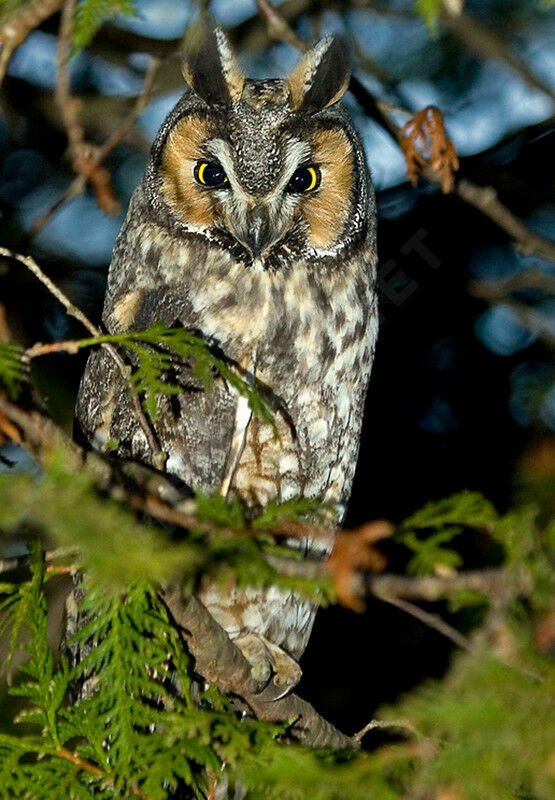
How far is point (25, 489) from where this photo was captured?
1122 mm

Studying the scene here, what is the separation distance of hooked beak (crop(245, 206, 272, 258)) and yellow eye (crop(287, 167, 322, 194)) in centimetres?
15

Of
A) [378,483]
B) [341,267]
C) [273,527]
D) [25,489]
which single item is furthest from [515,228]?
[25,489]

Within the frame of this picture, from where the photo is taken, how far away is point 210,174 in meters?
2.23

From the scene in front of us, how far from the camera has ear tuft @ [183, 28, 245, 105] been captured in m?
2.23

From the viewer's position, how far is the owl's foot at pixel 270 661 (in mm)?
2309

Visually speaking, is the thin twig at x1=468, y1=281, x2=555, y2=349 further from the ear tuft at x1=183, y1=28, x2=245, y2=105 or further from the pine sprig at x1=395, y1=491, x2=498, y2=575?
the pine sprig at x1=395, y1=491, x2=498, y2=575

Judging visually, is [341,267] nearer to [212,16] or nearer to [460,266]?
[212,16]

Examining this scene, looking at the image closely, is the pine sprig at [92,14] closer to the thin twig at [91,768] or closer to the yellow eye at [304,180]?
the yellow eye at [304,180]

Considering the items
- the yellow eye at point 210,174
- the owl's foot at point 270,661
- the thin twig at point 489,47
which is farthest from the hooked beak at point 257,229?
the thin twig at point 489,47

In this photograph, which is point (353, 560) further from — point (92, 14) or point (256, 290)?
point (256, 290)

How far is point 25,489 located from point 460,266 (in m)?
2.87

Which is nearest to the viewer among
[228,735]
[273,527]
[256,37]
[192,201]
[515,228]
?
[273,527]

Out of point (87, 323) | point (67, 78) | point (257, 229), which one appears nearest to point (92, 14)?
point (67, 78)

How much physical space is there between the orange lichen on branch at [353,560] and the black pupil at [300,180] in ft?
4.15
